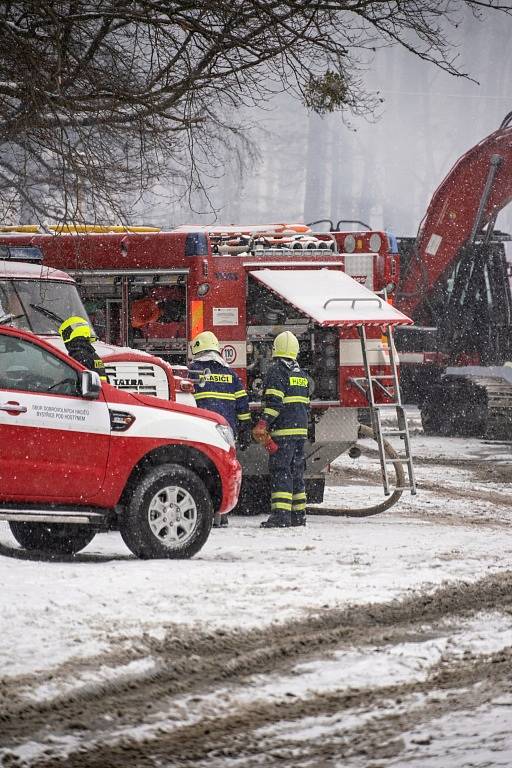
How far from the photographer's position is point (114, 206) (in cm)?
1153

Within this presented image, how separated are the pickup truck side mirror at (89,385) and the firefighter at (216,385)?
3.41 meters

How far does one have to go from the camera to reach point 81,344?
13.6 m

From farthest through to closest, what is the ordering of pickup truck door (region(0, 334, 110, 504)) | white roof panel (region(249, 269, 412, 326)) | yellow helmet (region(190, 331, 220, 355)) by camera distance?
white roof panel (region(249, 269, 412, 326))
yellow helmet (region(190, 331, 220, 355))
pickup truck door (region(0, 334, 110, 504))

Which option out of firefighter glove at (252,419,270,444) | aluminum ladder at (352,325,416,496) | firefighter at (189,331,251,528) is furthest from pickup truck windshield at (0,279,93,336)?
aluminum ladder at (352,325,416,496)

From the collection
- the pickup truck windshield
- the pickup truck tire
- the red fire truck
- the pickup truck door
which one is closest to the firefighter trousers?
the red fire truck

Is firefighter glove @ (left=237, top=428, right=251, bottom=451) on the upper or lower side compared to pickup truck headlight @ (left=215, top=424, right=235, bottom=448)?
lower

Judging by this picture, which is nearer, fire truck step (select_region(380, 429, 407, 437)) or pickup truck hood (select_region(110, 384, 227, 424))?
pickup truck hood (select_region(110, 384, 227, 424))

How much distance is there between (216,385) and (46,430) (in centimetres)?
377

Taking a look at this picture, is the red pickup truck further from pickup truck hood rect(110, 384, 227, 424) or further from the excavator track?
the excavator track

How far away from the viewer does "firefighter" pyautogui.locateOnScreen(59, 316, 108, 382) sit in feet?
44.4

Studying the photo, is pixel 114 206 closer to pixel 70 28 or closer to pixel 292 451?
pixel 70 28

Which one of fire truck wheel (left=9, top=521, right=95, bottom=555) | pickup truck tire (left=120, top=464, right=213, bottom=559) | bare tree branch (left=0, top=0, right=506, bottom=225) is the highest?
bare tree branch (left=0, top=0, right=506, bottom=225)

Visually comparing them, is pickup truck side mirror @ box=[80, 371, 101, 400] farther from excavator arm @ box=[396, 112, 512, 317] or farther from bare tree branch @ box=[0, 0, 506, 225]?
excavator arm @ box=[396, 112, 512, 317]

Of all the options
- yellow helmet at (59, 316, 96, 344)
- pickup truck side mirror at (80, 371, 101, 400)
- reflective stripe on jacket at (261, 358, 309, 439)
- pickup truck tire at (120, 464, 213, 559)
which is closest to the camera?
pickup truck side mirror at (80, 371, 101, 400)
